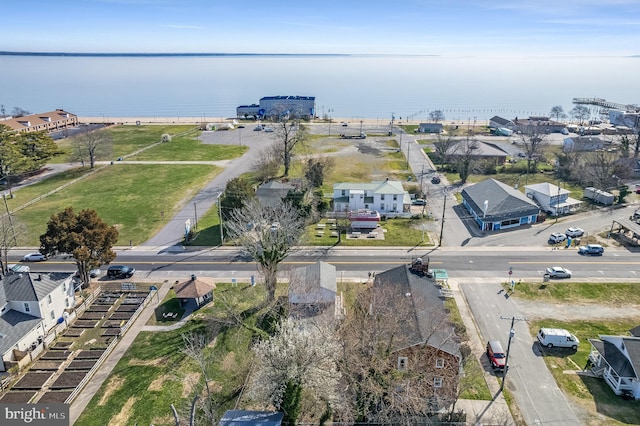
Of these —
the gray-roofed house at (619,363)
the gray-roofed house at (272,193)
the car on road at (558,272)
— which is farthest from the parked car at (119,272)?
the car on road at (558,272)

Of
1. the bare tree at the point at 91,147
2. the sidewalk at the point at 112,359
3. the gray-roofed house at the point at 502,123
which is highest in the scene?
the gray-roofed house at the point at 502,123

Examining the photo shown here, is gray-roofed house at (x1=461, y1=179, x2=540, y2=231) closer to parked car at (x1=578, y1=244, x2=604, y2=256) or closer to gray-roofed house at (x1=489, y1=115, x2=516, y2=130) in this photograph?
parked car at (x1=578, y1=244, x2=604, y2=256)

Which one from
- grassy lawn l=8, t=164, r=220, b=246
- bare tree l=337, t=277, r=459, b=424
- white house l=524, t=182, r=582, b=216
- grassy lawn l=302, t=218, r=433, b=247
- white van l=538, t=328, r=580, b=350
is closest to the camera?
bare tree l=337, t=277, r=459, b=424

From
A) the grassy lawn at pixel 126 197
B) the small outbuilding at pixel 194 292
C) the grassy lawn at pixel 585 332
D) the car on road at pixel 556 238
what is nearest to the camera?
the grassy lawn at pixel 585 332

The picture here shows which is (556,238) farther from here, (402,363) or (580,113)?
(580,113)

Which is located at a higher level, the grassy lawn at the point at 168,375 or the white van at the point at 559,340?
the white van at the point at 559,340

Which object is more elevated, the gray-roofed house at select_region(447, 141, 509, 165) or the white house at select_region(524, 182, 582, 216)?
the gray-roofed house at select_region(447, 141, 509, 165)

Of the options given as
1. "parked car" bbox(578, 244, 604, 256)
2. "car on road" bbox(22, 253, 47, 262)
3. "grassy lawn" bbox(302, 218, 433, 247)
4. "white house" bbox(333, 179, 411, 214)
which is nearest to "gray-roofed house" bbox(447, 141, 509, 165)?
"white house" bbox(333, 179, 411, 214)

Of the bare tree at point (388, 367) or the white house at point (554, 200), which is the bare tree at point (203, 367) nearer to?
the bare tree at point (388, 367)
